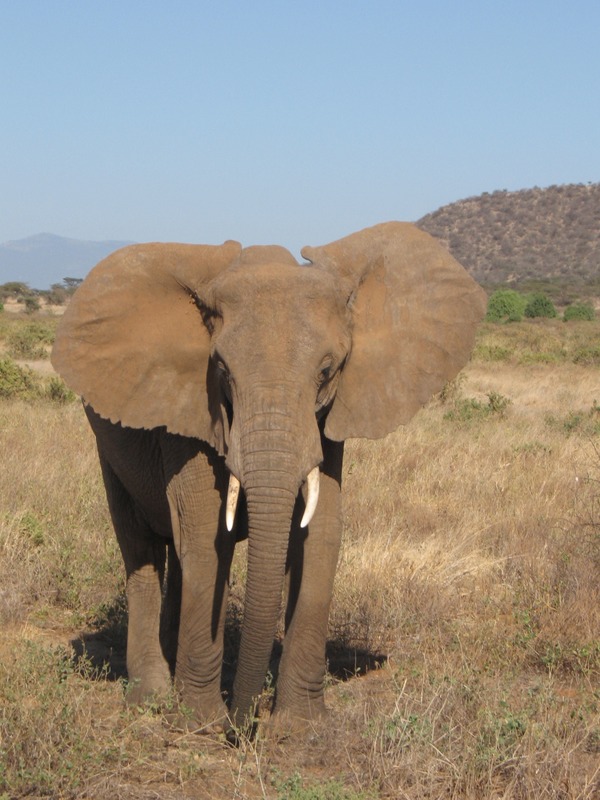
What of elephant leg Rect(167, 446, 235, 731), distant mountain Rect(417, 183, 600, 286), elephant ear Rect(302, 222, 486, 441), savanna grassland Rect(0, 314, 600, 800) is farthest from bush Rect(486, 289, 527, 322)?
elephant leg Rect(167, 446, 235, 731)

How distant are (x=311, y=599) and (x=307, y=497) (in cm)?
58

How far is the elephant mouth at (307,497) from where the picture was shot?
4.57 m

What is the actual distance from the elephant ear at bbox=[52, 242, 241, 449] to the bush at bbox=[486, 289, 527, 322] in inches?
1655

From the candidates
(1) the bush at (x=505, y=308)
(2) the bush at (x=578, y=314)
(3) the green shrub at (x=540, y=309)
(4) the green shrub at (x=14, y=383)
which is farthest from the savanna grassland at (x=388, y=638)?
(3) the green shrub at (x=540, y=309)

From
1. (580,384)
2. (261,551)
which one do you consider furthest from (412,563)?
(580,384)

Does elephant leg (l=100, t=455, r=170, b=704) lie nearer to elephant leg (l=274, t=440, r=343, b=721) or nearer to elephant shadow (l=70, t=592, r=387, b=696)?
elephant shadow (l=70, t=592, r=387, b=696)

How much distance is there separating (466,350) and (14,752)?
8.41ft

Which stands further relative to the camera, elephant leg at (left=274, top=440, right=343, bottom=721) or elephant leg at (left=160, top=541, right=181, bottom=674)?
elephant leg at (left=160, top=541, right=181, bottom=674)

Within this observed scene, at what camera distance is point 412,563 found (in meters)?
7.23

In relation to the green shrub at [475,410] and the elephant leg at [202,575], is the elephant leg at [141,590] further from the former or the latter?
the green shrub at [475,410]

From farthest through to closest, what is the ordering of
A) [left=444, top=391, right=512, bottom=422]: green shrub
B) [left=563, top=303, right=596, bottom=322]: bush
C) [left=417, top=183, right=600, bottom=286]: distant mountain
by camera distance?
[left=417, top=183, right=600, bottom=286]: distant mountain, [left=563, top=303, right=596, bottom=322]: bush, [left=444, top=391, right=512, bottom=422]: green shrub

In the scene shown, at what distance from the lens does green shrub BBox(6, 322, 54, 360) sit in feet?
77.6

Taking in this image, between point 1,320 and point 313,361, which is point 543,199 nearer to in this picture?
point 1,320

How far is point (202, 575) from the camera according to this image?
508 cm
